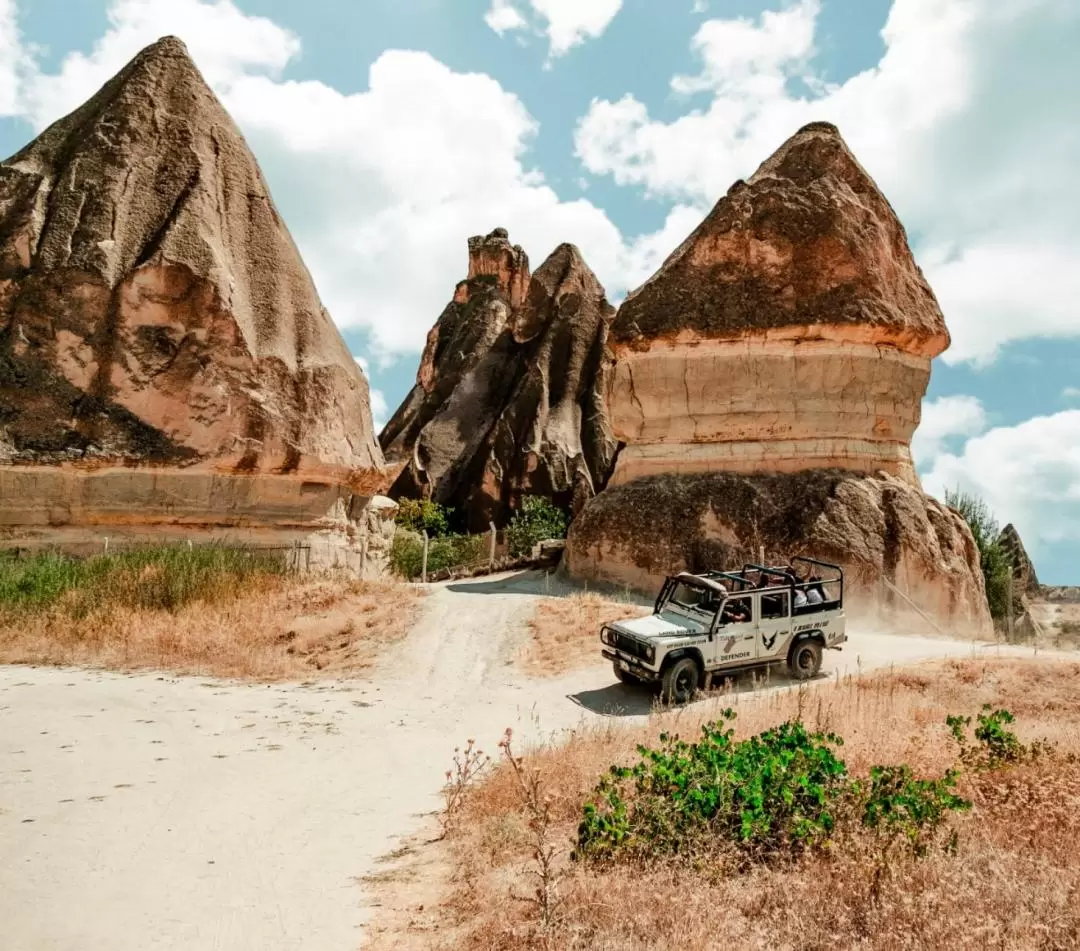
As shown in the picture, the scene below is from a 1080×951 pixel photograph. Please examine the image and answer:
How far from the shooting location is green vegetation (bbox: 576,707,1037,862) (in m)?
3.92

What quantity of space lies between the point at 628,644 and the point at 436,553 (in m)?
15.9

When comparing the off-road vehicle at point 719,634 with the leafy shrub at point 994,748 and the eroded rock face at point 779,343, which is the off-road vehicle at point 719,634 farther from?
the eroded rock face at point 779,343

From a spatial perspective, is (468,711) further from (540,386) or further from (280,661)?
(540,386)

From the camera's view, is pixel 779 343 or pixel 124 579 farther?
pixel 779 343

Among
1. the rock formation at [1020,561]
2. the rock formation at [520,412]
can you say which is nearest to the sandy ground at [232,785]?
the rock formation at [1020,561]

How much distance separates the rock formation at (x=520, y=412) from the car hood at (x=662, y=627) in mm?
21666

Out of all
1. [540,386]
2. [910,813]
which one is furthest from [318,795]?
[540,386]

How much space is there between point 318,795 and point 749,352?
985 centimetres

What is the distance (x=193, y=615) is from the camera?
9.50 meters

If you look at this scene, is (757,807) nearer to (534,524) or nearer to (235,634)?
(235,634)

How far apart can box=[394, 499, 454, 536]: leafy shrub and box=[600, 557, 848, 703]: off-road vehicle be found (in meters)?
21.5

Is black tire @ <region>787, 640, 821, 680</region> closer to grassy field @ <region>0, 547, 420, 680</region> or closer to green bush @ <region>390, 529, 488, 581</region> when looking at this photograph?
grassy field @ <region>0, 547, 420, 680</region>

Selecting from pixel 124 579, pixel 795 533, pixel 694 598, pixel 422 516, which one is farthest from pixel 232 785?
pixel 422 516

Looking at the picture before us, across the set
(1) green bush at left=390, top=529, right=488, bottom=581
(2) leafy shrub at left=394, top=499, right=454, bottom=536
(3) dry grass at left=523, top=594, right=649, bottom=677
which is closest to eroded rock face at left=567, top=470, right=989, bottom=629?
(3) dry grass at left=523, top=594, right=649, bottom=677
